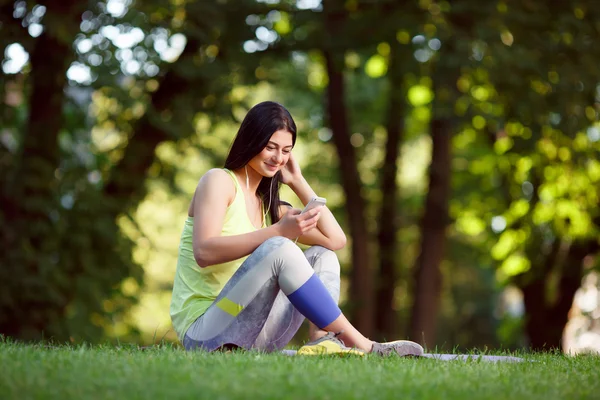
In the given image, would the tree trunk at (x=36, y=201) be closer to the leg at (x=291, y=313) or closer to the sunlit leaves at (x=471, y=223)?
the leg at (x=291, y=313)

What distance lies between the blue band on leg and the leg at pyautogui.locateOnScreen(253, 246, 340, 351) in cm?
18

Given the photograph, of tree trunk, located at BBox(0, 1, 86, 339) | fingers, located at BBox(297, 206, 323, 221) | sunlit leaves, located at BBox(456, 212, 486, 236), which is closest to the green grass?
fingers, located at BBox(297, 206, 323, 221)

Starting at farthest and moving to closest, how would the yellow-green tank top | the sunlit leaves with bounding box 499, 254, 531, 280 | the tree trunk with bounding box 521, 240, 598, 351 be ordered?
the tree trunk with bounding box 521, 240, 598, 351 → the sunlit leaves with bounding box 499, 254, 531, 280 → the yellow-green tank top

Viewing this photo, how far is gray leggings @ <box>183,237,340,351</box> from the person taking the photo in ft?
16.0

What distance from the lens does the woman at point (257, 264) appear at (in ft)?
16.1

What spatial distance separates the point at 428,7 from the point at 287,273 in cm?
713

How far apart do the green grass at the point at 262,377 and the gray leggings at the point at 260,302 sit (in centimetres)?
26

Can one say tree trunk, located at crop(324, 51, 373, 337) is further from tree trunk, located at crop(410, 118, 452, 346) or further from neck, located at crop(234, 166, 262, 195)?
neck, located at crop(234, 166, 262, 195)

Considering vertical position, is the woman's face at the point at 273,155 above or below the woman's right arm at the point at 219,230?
above

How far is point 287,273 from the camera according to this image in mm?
4859

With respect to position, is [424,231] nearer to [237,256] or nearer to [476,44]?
[476,44]

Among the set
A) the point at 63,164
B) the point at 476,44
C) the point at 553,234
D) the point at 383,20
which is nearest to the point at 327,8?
the point at 383,20

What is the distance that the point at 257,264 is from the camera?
488 centimetres

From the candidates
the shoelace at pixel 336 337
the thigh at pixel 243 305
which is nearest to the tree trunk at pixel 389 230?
the shoelace at pixel 336 337
